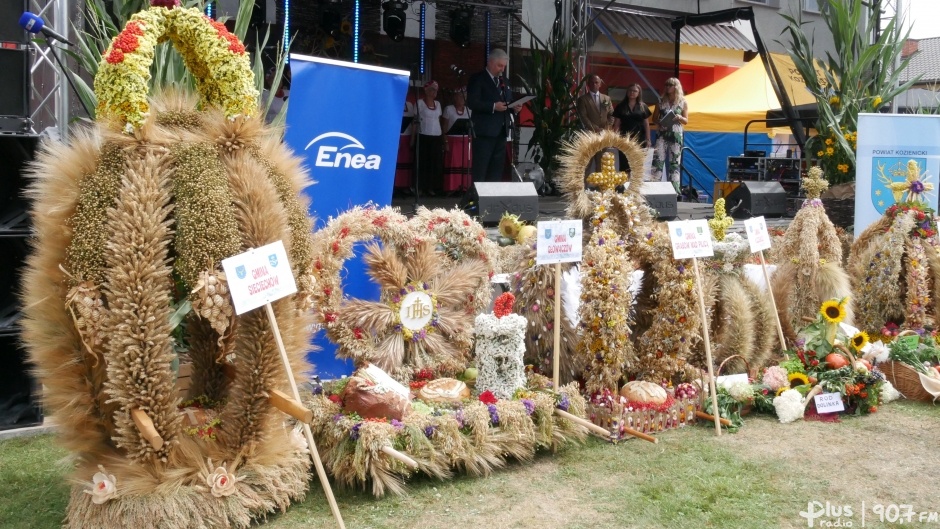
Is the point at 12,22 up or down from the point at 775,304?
up

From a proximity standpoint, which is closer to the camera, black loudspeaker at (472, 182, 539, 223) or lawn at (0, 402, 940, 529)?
lawn at (0, 402, 940, 529)

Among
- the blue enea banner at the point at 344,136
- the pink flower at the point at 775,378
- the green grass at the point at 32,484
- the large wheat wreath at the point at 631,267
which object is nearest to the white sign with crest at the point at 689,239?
the large wheat wreath at the point at 631,267

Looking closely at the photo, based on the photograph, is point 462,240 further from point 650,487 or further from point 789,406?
point 789,406

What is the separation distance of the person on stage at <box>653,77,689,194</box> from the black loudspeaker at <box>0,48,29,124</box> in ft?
27.1

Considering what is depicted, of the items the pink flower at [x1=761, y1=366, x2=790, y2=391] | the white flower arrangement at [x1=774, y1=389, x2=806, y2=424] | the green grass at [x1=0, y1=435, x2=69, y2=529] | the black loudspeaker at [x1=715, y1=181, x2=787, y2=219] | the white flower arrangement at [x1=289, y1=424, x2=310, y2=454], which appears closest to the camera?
the green grass at [x1=0, y1=435, x2=69, y2=529]

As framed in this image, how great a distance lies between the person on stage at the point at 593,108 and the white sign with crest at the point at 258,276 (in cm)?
870

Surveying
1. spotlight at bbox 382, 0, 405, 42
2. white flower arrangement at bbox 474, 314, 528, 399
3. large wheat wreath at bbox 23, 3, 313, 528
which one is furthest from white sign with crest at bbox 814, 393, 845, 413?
spotlight at bbox 382, 0, 405, 42

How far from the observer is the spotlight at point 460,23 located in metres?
12.7

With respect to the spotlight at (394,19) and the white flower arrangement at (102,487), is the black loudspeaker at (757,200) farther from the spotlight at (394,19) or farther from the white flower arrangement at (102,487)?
the white flower arrangement at (102,487)

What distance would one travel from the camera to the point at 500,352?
12.5ft

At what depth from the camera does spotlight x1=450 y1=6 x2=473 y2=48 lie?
41.7 ft

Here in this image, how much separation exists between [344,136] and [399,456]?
1.94 metres

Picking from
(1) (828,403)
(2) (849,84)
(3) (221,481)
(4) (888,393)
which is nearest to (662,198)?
(2) (849,84)

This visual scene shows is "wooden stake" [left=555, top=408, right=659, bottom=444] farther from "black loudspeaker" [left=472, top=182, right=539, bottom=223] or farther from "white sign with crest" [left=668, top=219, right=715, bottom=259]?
"black loudspeaker" [left=472, top=182, right=539, bottom=223]
